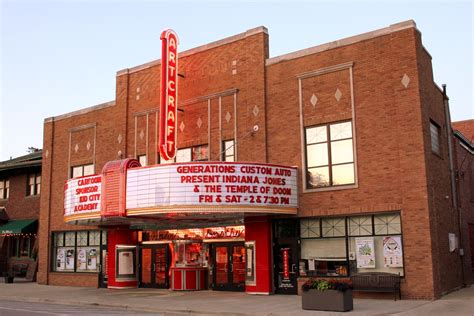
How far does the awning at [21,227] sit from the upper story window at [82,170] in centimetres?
612

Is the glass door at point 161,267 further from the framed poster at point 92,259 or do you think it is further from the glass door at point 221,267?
the framed poster at point 92,259

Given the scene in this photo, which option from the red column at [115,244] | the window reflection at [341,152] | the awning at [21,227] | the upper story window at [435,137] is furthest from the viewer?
the awning at [21,227]

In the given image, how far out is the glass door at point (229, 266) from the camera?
78.5ft

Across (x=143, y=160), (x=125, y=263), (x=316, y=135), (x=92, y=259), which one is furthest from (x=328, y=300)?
(x=92, y=259)

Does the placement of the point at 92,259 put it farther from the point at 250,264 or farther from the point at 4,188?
the point at 4,188

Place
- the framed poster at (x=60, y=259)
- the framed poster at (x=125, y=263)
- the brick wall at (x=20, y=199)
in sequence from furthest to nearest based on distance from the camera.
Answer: the brick wall at (x=20, y=199), the framed poster at (x=60, y=259), the framed poster at (x=125, y=263)

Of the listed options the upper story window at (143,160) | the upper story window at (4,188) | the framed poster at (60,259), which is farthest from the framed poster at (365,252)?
the upper story window at (4,188)

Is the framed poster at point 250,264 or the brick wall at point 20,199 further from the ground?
the brick wall at point 20,199

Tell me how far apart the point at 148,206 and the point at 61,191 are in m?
12.4

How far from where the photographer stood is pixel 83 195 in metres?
23.6

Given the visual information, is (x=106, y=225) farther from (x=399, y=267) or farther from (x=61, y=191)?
(x=399, y=267)

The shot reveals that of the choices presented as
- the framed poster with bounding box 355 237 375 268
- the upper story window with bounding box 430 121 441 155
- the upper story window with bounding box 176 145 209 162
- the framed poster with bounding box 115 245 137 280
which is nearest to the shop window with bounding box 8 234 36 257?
the framed poster with bounding box 115 245 137 280

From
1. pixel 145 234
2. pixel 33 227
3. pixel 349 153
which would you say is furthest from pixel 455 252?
pixel 33 227

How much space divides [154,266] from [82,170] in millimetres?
7613
